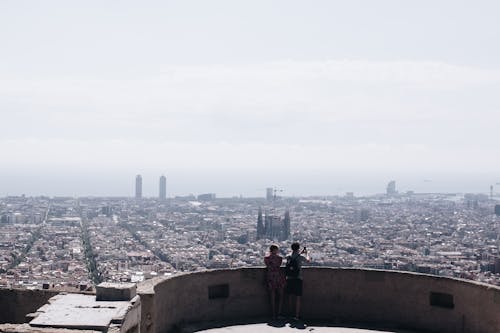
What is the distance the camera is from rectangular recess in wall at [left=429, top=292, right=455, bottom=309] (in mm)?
7508

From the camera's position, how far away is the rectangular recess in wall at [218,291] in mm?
7746

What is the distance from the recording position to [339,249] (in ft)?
238

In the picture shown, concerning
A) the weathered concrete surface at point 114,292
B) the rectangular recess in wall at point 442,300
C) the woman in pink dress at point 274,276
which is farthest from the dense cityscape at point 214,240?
the weathered concrete surface at point 114,292

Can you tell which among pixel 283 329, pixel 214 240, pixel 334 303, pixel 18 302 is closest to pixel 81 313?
pixel 18 302

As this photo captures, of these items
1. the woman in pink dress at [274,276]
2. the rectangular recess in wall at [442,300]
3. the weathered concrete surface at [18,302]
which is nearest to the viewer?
the weathered concrete surface at [18,302]

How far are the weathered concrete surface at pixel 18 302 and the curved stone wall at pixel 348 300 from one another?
1.18 m

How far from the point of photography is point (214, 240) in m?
88.6

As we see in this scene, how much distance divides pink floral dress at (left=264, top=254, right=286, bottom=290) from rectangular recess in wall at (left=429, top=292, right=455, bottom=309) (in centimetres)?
167

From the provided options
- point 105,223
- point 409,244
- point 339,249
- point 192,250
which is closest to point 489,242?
point 409,244

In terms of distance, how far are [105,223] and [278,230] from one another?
33536mm

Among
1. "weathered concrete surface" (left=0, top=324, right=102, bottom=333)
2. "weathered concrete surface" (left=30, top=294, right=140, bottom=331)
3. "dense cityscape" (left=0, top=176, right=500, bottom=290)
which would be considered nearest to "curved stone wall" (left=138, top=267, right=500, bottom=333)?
"weathered concrete surface" (left=30, top=294, right=140, bottom=331)

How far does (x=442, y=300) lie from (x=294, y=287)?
165cm

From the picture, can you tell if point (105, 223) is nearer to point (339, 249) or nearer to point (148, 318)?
point (339, 249)

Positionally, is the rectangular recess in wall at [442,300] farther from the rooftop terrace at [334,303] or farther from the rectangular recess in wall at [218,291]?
the rectangular recess in wall at [218,291]
